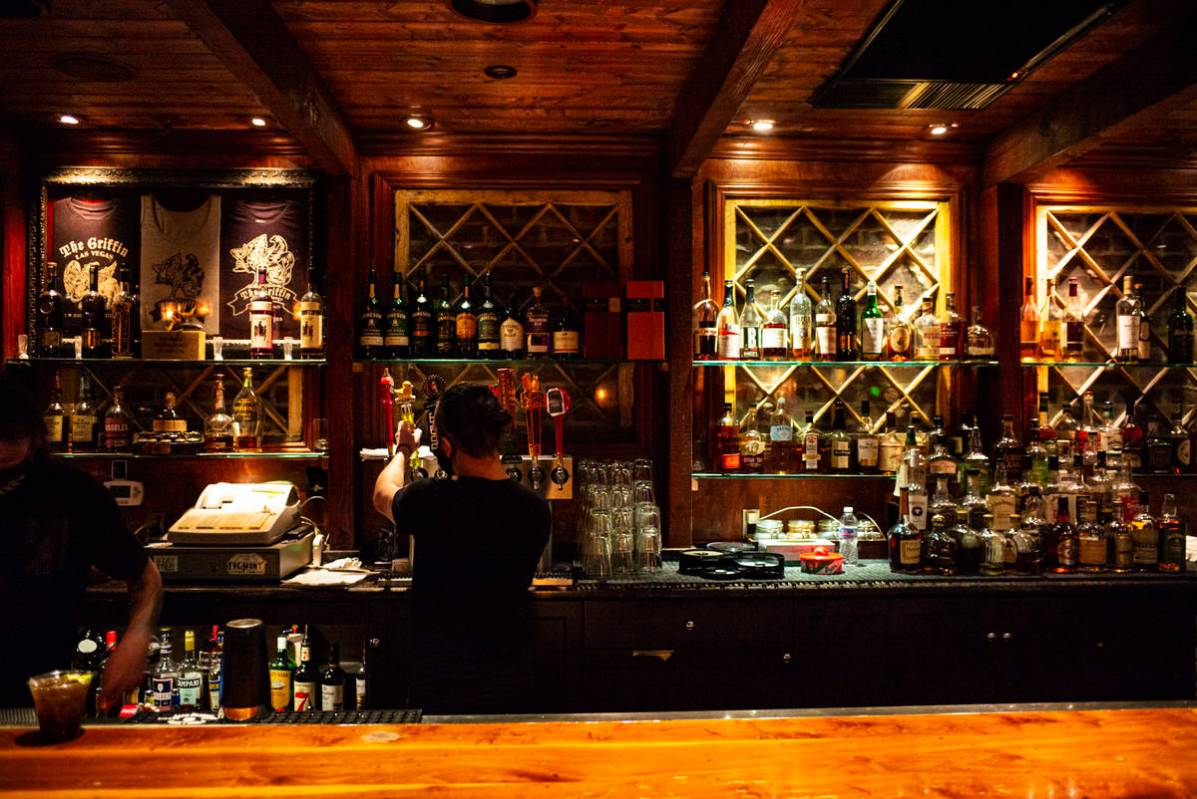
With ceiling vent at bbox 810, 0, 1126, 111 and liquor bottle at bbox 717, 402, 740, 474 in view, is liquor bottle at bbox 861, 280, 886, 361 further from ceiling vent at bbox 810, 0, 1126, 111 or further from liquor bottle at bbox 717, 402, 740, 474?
ceiling vent at bbox 810, 0, 1126, 111

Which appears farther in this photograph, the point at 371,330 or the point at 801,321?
the point at 801,321

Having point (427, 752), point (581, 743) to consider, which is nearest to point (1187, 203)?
point (581, 743)

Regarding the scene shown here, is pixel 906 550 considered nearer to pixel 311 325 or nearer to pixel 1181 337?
pixel 1181 337

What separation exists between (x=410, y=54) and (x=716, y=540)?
2471 millimetres

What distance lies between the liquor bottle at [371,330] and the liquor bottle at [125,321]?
1.02m

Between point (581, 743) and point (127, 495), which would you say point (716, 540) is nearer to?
point (581, 743)

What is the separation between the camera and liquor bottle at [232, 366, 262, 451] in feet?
11.9

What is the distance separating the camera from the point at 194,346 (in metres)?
3.53

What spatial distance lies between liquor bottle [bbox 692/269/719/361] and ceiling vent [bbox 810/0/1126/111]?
0.94 metres

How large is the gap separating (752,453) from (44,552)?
2684 millimetres

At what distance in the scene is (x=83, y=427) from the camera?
142 inches

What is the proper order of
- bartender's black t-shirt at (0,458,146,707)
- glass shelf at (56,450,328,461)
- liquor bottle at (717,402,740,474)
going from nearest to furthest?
bartender's black t-shirt at (0,458,146,707), glass shelf at (56,450,328,461), liquor bottle at (717,402,740,474)

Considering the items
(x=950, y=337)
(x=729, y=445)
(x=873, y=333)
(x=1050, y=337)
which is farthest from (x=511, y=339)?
(x=1050, y=337)

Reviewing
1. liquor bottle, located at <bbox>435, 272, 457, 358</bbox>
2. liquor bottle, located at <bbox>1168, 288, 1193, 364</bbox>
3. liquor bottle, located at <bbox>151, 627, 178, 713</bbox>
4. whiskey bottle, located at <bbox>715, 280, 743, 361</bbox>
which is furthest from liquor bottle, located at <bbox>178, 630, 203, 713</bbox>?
liquor bottle, located at <bbox>1168, 288, 1193, 364</bbox>
